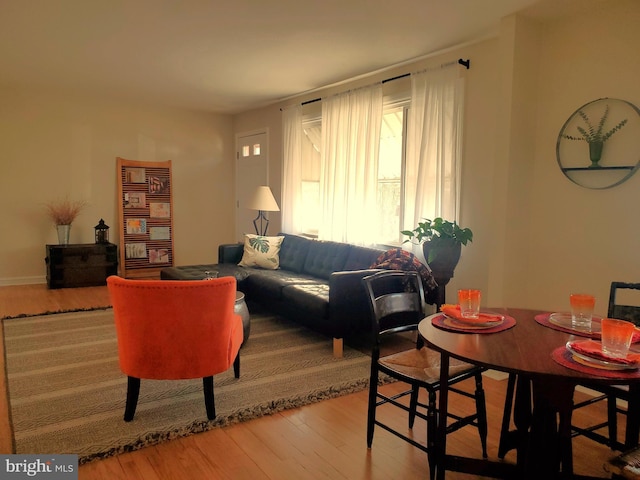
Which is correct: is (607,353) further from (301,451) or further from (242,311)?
(242,311)

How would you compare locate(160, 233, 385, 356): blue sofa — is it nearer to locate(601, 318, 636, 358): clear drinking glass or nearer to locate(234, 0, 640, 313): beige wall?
locate(234, 0, 640, 313): beige wall

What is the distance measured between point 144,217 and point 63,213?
1.07 metres

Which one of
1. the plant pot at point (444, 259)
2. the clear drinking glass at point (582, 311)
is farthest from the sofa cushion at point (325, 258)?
the clear drinking glass at point (582, 311)

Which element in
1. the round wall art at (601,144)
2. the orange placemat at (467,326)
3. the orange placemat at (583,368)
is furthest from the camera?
the round wall art at (601,144)

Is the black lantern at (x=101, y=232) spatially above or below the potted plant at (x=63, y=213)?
below

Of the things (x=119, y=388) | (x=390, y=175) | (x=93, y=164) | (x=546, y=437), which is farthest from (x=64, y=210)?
(x=546, y=437)

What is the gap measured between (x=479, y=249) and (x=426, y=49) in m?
1.73

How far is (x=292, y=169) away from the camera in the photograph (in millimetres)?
5918

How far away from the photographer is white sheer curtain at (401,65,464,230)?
153 inches

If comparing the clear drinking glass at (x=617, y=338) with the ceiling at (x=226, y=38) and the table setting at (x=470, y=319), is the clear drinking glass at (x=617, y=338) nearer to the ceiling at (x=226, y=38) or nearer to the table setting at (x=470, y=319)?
the table setting at (x=470, y=319)

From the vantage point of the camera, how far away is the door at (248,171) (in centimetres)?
684

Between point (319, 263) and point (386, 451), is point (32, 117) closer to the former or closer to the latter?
point (319, 263)

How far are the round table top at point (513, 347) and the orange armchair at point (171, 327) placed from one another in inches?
43.4

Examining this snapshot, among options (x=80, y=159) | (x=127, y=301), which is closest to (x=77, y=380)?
(x=127, y=301)
